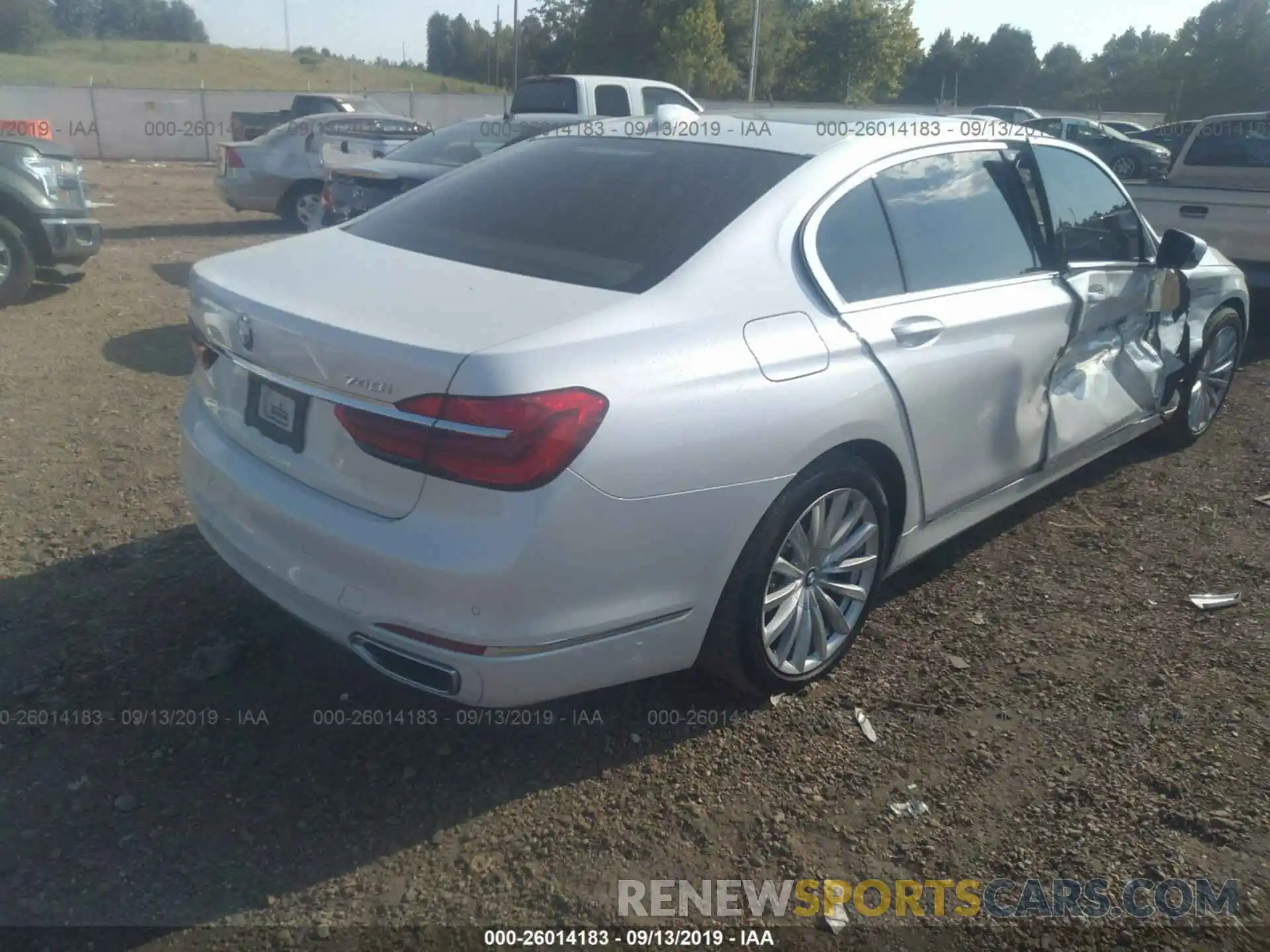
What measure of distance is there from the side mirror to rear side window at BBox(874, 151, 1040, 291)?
106 centimetres

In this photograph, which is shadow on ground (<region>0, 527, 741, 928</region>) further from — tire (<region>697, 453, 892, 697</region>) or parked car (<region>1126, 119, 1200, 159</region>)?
parked car (<region>1126, 119, 1200, 159</region>)

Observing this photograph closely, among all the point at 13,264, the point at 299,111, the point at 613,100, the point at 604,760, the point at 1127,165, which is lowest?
the point at 604,760

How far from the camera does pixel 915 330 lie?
3295 mm

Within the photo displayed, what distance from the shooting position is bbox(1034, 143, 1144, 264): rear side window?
4.21m

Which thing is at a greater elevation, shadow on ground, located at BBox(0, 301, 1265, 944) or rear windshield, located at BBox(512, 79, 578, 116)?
rear windshield, located at BBox(512, 79, 578, 116)

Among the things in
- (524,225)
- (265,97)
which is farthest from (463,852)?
(265,97)

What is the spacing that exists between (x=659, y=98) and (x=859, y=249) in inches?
464

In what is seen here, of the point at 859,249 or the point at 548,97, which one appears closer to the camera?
the point at 859,249

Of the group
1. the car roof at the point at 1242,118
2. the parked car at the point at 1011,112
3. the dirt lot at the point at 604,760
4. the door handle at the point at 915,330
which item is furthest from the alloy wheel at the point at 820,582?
the parked car at the point at 1011,112

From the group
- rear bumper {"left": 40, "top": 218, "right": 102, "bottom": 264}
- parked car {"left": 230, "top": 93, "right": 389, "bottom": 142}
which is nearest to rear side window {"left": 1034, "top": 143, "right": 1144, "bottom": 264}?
rear bumper {"left": 40, "top": 218, "right": 102, "bottom": 264}

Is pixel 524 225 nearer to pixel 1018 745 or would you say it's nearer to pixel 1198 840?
pixel 1018 745

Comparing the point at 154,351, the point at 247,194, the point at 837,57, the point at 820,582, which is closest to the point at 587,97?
the point at 247,194

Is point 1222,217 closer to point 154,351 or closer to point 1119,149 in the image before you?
point 154,351

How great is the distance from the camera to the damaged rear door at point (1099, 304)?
414 centimetres
